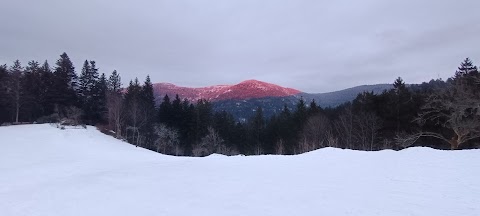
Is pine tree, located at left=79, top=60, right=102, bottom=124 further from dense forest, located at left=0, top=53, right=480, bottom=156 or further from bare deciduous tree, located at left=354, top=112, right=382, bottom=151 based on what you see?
bare deciduous tree, located at left=354, top=112, right=382, bottom=151

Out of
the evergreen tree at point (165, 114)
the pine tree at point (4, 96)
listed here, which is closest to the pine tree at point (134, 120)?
the evergreen tree at point (165, 114)

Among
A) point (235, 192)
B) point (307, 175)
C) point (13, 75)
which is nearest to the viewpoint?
point (235, 192)

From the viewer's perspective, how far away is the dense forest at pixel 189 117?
36188mm

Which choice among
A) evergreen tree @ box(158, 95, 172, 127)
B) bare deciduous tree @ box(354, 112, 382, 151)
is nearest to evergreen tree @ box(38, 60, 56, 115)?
evergreen tree @ box(158, 95, 172, 127)

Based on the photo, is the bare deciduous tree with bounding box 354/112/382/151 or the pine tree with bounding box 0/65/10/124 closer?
the bare deciduous tree with bounding box 354/112/382/151

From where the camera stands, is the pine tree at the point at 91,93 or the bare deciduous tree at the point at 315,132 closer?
the bare deciduous tree at the point at 315,132

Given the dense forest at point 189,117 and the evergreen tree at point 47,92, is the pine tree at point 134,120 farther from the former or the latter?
the evergreen tree at point 47,92

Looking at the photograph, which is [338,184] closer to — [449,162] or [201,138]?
[449,162]

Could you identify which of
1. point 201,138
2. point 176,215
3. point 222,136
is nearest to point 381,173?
point 176,215

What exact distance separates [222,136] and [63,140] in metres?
30.6

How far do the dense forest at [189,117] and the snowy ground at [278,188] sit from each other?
1864cm

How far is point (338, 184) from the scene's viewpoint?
1128 cm

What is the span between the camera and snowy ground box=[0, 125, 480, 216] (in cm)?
861

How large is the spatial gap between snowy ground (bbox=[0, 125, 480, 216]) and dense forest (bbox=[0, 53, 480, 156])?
1864 cm
